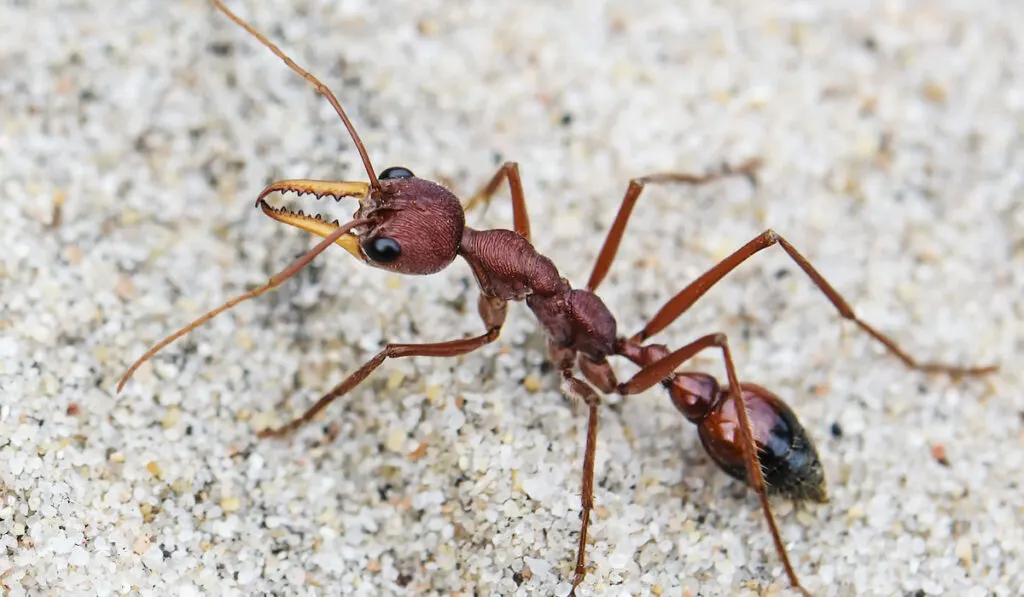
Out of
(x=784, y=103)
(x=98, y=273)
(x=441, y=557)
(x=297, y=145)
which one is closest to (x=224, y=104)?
(x=297, y=145)

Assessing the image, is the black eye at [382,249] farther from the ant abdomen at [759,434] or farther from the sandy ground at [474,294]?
the ant abdomen at [759,434]

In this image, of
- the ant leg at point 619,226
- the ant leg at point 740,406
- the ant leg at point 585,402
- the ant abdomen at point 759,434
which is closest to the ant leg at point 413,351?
the ant leg at point 585,402

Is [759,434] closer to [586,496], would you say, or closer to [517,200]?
[586,496]

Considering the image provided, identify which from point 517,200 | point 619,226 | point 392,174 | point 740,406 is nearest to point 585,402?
point 740,406

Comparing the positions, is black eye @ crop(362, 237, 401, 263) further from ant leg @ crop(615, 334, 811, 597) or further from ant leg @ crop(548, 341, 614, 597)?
ant leg @ crop(615, 334, 811, 597)

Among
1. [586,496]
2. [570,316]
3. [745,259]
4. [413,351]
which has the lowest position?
[586,496]

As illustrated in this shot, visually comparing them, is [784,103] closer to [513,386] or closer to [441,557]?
[513,386]

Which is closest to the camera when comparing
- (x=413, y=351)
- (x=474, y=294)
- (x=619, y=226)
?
(x=413, y=351)

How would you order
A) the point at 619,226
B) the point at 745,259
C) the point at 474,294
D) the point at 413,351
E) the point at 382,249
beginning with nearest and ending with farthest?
the point at 382,249 → the point at 413,351 → the point at 745,259 → the point at 619,226 → the point at 474,294
